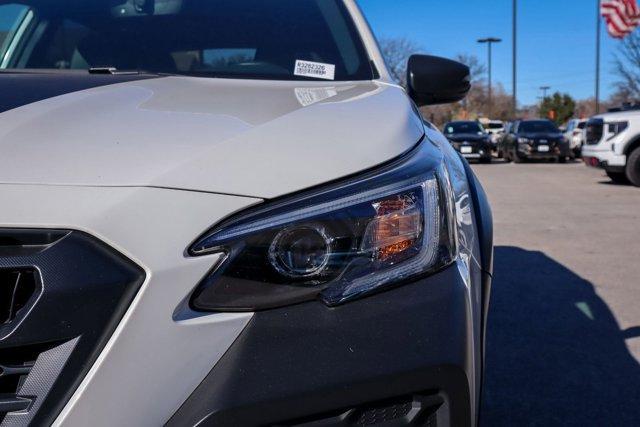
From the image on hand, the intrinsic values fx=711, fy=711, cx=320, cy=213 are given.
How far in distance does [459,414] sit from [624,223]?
7718 mm

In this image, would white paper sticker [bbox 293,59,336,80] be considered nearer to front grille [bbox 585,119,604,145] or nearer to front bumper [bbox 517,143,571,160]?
front grille [bbox 585,119,604,145]

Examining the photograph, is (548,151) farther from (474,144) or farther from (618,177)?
(618,177)

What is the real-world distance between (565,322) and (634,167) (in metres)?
9.41

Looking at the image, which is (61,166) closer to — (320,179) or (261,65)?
(320,179)

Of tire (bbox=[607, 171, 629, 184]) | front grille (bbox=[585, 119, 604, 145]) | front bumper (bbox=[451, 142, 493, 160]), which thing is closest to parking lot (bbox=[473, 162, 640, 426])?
front grille (bbox=[585, 119, 604, 145])

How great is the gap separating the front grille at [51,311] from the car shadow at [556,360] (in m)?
2.11

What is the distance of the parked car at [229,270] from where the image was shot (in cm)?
117

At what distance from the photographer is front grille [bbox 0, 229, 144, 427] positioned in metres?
1.15

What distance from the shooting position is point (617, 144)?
488 inches

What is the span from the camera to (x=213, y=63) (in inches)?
100.0

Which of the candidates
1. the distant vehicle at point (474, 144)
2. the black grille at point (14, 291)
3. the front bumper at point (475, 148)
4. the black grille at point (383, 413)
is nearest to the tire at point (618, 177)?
the distant vehicle at point (474, 144)

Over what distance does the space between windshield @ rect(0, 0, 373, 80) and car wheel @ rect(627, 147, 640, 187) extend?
1116 cm

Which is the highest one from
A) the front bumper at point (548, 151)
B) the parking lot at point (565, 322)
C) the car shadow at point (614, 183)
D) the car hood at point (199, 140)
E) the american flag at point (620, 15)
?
the american flag at point (620, 15)

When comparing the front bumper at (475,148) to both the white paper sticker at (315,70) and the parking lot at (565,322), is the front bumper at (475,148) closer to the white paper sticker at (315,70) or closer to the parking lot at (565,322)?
the parking lot at (565,322)
